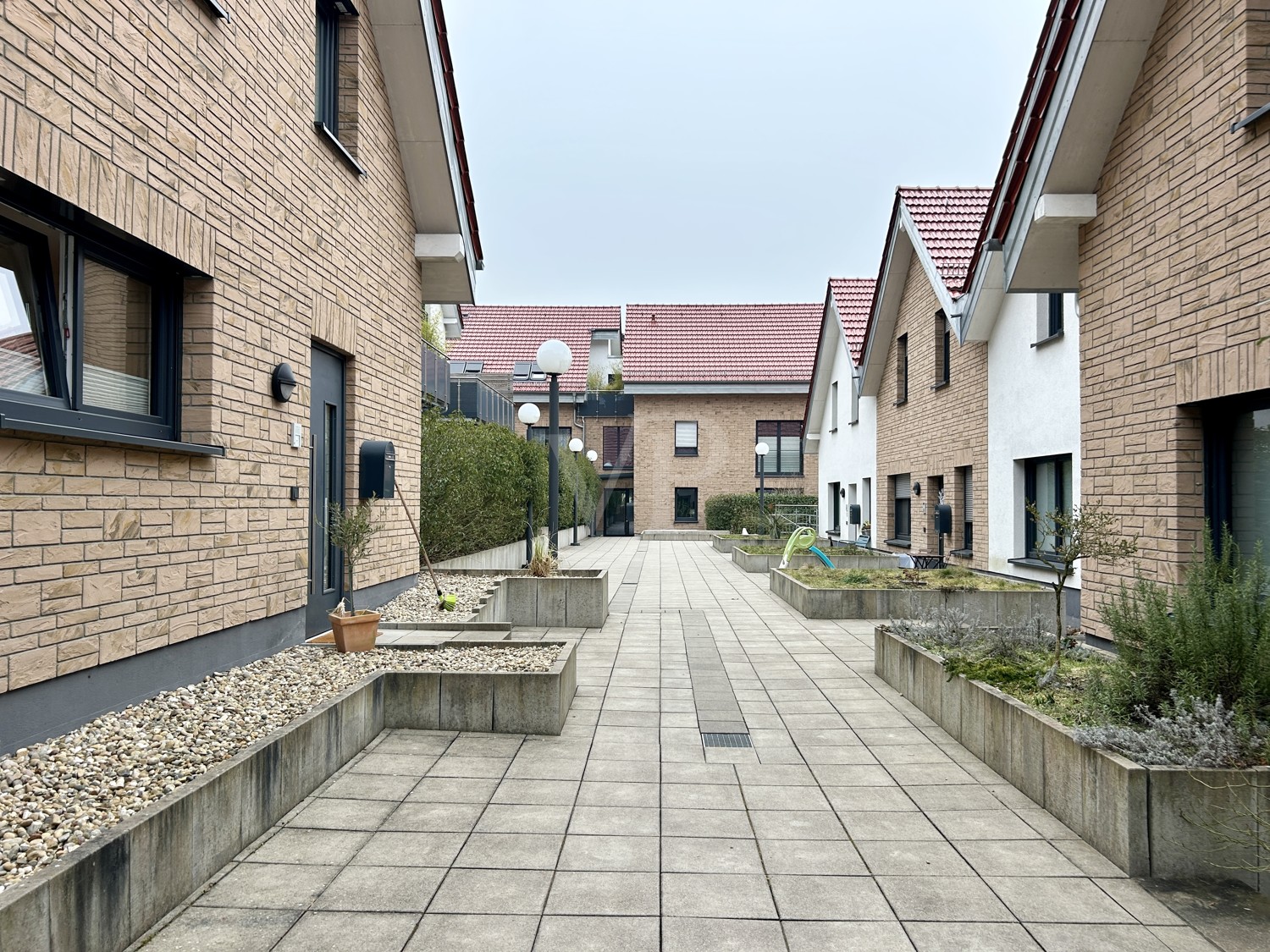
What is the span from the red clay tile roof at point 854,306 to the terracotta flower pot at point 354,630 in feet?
52.5

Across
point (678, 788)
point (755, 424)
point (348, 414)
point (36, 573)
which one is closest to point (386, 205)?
point (348, 414)

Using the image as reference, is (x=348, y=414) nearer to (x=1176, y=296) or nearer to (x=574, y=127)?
(x=1176, y=296)

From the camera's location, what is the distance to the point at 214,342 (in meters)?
5.38

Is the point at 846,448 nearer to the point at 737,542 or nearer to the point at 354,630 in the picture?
the point at 737,542

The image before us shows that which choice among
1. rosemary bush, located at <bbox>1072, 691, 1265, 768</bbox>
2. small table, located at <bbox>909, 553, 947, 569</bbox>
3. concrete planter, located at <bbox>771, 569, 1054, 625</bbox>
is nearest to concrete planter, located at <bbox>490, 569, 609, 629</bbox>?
concrete planter, located at <bbox>771, 569, 1054, 625</bbox>

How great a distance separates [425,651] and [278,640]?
1094 mm

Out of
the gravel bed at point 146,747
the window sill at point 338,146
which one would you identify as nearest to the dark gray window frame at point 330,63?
the window sill at point 338,146

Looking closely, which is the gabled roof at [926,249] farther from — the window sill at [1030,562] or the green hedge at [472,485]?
the green hedge at [472,485]

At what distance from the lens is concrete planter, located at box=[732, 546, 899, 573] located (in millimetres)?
15432

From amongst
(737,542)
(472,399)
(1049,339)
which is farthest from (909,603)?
(737,542)

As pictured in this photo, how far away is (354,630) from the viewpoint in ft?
20.3

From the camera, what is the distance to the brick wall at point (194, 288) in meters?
3.75

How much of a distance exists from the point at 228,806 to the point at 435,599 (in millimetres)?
5886

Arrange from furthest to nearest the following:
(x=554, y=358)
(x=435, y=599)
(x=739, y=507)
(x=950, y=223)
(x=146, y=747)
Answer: (x=739, y=507), (x=950, y=223), (x=554, y=358), (x=435, y=599), (x=146, y=747)
